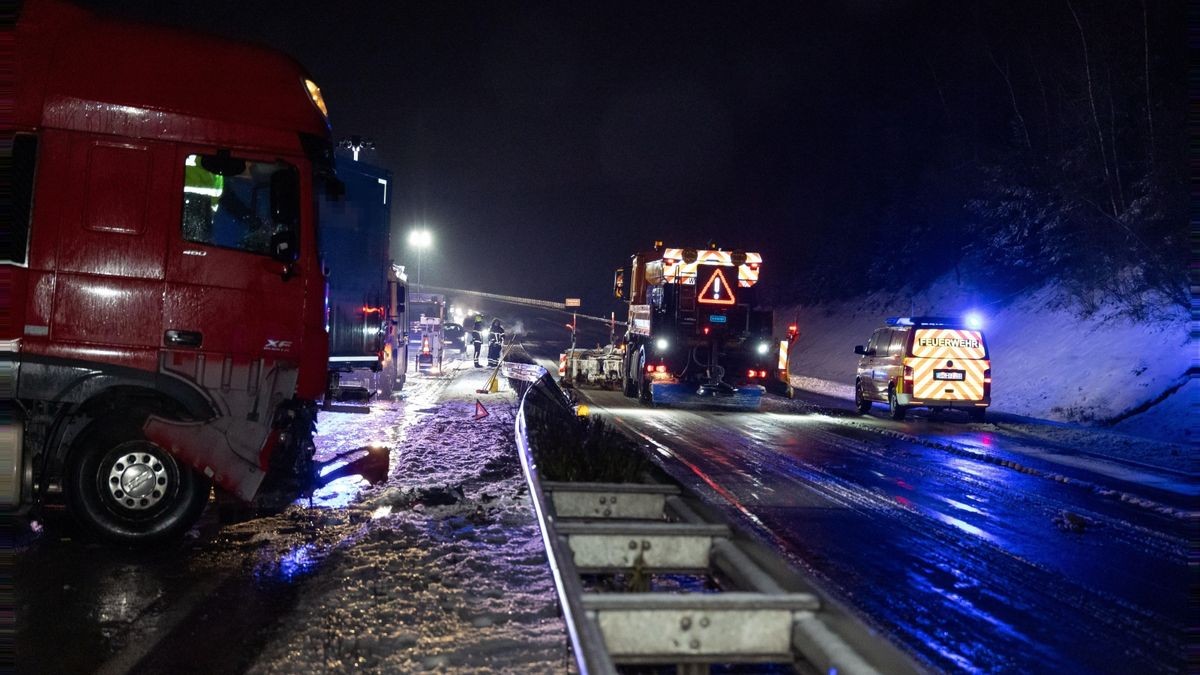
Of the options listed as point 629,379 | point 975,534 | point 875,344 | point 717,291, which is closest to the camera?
point 975,534

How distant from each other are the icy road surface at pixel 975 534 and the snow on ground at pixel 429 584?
2.15m

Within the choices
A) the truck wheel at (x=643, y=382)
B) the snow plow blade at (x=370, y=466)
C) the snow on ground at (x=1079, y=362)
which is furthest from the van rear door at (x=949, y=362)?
the snow plow blade at (x=370, y=466)

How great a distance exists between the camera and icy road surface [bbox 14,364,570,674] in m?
4.88

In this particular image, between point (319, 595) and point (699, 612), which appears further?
point (319, 595)

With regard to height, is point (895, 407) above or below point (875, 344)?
below

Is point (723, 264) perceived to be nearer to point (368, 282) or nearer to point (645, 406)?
point (645, 406)

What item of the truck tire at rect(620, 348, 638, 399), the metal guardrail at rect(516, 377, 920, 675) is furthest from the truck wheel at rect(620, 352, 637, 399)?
the metal guardrail at rect(516, 377, 920, 675)

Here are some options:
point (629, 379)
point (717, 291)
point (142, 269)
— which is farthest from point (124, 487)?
point (629, 379)

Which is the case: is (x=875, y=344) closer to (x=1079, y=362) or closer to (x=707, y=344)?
(x=707, y=344)

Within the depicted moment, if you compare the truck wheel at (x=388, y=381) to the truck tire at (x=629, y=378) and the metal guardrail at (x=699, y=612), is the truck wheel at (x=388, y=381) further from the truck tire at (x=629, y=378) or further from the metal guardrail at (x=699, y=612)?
the metal guardrail at (x=699, y=612)

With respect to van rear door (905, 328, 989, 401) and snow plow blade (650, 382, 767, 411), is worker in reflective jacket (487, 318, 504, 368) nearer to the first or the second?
snow plow blade (650, 382, 767, 411)

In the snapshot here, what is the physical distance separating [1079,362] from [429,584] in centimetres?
2294

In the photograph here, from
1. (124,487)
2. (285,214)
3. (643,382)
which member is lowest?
(124,487)

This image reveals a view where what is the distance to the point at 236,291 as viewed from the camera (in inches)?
291
